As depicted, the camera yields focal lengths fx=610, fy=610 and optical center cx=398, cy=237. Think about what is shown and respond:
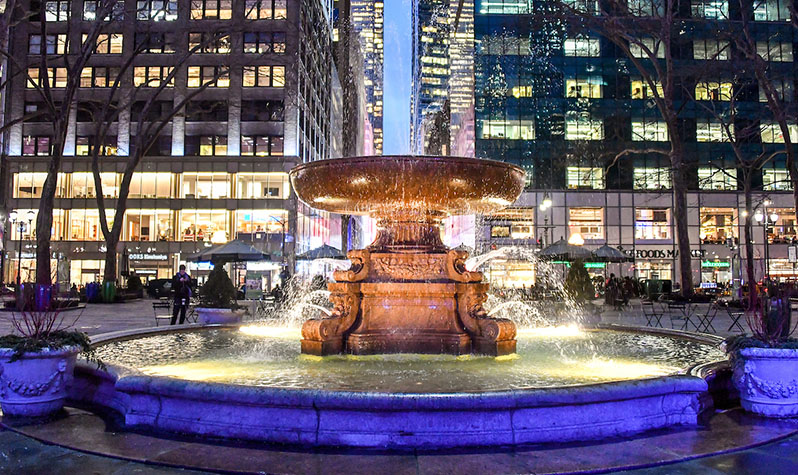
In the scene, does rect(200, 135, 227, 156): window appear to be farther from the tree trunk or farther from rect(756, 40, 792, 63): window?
rect(756, 40, 792, 63): window

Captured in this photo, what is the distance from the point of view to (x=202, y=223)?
5094 cm

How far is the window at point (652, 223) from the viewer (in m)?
47.9

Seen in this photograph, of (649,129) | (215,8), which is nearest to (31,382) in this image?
(649,129)

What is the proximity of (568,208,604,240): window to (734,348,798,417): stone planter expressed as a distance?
42.2 metres

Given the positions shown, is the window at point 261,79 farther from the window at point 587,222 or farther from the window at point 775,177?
the window at point 775,177

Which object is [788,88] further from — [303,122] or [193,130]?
[193,130]

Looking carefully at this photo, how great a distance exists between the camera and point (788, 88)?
49406 mm

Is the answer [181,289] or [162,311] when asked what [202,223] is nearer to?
[162,311]

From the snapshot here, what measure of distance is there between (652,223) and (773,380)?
148 ft

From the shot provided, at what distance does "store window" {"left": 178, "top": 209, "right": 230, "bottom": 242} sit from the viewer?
50.7 m

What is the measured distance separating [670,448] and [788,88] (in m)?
55.0

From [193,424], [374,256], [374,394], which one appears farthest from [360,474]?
[374,256]

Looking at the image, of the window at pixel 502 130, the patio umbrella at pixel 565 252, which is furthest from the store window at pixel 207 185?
the patio umbrella at pixel 565 252

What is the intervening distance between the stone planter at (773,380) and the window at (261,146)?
4801 cm
